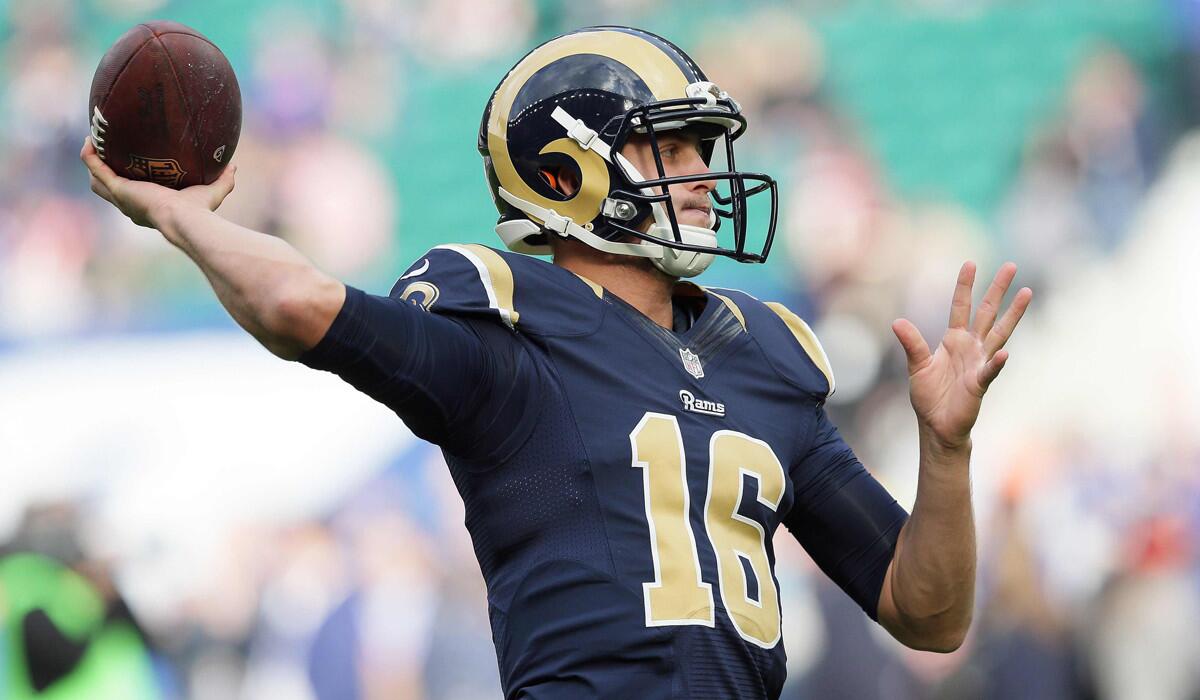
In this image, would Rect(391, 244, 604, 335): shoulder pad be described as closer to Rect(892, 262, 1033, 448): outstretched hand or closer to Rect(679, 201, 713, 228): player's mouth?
Rect(679, 201, 713, 228): player's mouth

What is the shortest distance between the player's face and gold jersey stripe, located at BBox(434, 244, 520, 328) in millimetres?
331

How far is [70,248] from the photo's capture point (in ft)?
20.2

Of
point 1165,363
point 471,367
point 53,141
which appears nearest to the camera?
point 471,367

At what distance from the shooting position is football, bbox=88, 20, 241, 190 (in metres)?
2.03

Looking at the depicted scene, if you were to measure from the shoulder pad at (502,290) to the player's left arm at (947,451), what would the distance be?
489 millimetres

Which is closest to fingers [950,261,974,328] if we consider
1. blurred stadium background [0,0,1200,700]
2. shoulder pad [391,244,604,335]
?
shoulder pad [391,244,604,335]

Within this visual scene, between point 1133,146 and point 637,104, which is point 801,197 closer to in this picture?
point 1133,146

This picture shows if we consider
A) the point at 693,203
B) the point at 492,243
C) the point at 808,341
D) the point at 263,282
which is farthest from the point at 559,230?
the point at 492,243

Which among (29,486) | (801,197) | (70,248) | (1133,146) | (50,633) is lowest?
(50,633)

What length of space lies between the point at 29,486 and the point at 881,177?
3628 mm

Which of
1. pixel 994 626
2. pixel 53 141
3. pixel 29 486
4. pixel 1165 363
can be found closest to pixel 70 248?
pixel 53 141

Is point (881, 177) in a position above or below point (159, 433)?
above

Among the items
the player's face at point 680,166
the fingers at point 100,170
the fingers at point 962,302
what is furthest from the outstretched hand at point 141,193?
the fingers at point 962,302

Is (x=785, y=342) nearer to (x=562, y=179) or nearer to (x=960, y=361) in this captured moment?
(x=960, y=361)
